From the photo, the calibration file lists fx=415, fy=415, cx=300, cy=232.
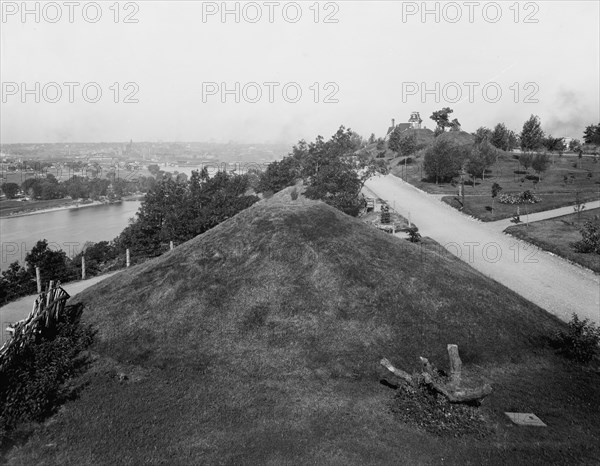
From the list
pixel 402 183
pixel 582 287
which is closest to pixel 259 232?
pixel 582 287

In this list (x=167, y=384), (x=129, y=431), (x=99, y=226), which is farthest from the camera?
(x=99, y=226)

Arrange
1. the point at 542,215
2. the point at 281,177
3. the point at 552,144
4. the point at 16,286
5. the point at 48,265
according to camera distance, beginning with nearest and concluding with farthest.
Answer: the point at 16,286, the point at 48,265, the point at 542,215, the point at 281,177, the point at 552,144

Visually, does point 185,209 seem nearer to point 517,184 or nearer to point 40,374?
point 40,374

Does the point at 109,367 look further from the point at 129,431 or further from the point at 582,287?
the point at 582,287

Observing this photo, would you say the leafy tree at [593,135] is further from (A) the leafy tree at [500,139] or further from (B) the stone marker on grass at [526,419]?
(B) the stone marker on grass at [526,419]

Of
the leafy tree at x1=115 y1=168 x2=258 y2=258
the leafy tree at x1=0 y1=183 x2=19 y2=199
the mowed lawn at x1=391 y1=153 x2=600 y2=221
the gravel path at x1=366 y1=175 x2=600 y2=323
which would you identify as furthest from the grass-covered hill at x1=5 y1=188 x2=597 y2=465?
the leafy tree at x1=0 y1=183 x2=19 y2=199

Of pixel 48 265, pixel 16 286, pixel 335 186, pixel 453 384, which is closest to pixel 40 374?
pixel 453 384
